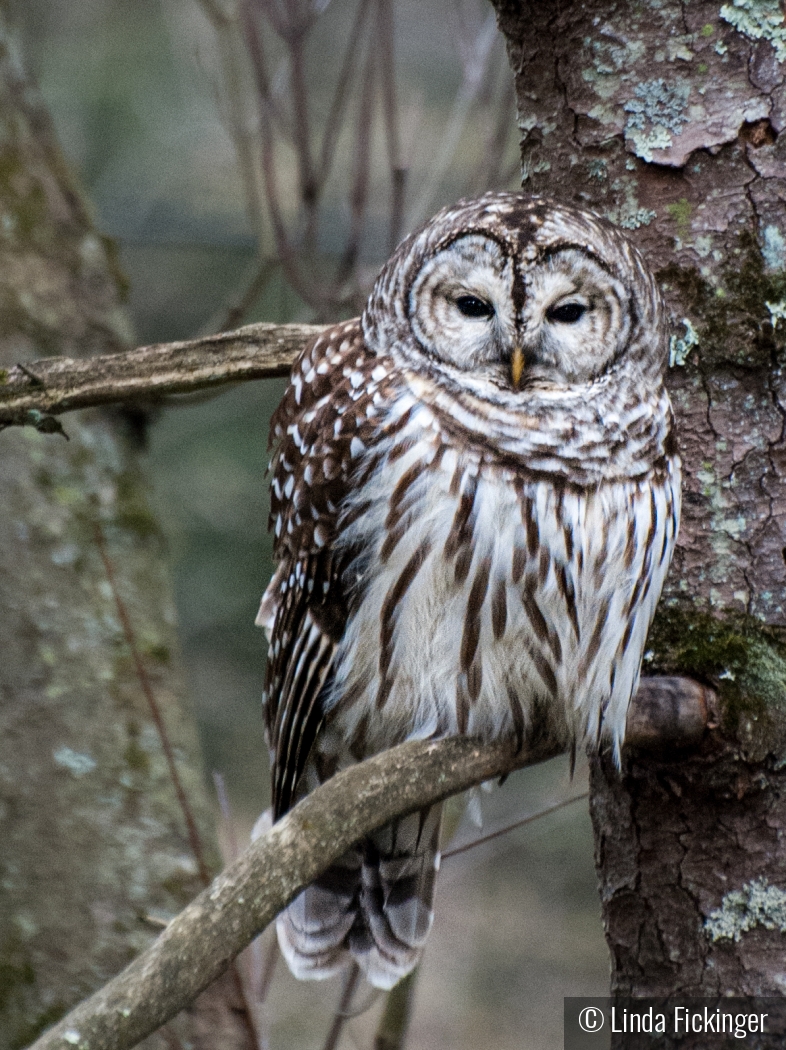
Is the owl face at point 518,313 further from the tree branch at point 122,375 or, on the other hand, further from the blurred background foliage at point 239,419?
the blurred background foliage at point 239,419

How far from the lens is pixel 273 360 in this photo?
94.7 inches

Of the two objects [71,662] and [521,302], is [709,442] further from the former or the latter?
[71,662]

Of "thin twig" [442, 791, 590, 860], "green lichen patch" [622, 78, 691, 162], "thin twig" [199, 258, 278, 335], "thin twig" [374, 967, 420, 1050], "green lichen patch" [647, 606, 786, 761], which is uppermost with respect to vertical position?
"green lichen patch" [622, 78, 691, 162]

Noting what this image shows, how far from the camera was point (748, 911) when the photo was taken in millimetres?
2295

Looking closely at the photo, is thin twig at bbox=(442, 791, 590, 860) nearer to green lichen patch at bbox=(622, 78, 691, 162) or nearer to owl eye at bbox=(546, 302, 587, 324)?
owl eye at bbox=(546, 302, 587, 324)

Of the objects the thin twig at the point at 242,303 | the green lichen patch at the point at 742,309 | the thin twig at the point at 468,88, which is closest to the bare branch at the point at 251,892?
the green lichen patch at the point at 742,309

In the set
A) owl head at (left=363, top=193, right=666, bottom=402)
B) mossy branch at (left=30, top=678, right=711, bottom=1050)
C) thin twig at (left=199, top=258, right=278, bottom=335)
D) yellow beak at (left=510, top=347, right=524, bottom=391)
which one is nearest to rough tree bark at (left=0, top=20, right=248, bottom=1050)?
thin twig at (left=199, top=258, right=278, bottom=335)

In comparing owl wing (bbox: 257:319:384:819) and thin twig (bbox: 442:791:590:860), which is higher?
owl wing (bbox: 257:319:384:819)

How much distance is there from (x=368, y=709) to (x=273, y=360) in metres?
0.69

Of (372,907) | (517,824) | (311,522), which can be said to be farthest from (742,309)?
(372,907)

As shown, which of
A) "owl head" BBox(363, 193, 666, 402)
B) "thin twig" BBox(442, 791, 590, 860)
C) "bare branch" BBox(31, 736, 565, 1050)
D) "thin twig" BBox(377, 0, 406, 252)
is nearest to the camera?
"bare branch" BBox(31, 736, 565, 1050)

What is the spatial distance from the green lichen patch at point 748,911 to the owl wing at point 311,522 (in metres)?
0.83

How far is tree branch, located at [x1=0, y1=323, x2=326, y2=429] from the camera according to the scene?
2139mm

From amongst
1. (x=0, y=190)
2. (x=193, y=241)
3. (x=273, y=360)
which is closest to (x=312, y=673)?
(x=273, y=360)
